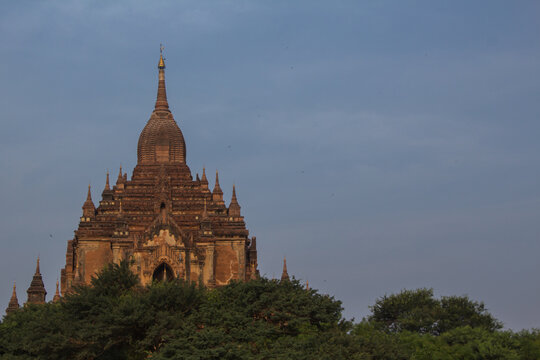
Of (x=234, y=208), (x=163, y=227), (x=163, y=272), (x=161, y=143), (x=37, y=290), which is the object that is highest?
(x=161, y=143)

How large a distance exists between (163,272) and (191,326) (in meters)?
28.3

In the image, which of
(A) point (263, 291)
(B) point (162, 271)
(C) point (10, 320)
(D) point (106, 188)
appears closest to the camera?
(A) point (263, 291)

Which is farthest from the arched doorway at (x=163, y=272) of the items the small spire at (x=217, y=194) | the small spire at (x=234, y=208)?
the small spire at (x=217, y=194)

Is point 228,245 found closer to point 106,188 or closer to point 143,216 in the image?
point 143,216

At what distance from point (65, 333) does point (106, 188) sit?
125 feet

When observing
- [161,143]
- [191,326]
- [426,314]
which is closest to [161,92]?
[161,143]

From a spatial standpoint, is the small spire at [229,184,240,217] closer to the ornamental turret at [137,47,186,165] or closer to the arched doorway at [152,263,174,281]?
the ornamental turret at [137,47,186,165]

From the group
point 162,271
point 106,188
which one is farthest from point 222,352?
point 106,188

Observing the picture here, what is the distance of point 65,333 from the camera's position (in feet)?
184

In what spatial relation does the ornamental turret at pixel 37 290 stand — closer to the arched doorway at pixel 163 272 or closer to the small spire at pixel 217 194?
the arched doorway at pixel 163 272

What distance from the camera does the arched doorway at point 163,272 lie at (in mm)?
82500

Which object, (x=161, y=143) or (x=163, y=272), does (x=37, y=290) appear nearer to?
(x=163, y=272)

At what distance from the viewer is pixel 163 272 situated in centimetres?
8300

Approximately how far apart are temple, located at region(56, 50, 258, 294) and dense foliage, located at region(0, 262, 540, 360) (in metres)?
18.6
